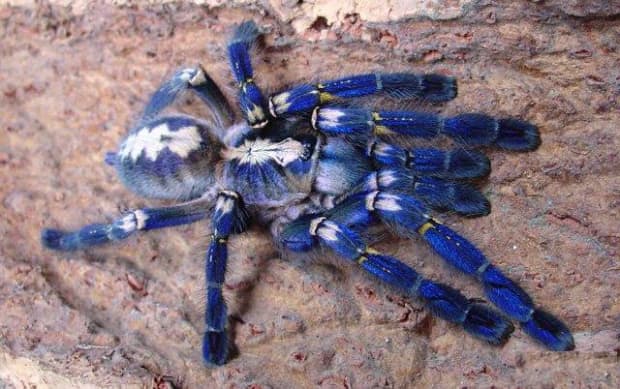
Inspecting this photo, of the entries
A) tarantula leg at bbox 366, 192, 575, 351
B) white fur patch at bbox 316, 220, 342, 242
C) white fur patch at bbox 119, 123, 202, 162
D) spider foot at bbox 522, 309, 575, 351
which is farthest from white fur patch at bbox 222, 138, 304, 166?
spider foot at bbox 522, 309, 575, 351

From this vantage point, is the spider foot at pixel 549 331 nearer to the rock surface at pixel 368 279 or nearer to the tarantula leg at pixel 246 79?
the rock surface at pixel 368 279

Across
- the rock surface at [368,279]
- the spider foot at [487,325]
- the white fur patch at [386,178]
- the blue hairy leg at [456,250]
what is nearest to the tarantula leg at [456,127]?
the rock surface at [368,279]

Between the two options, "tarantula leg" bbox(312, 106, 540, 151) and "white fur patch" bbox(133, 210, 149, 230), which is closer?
"tarantula leg" bbox(312, 106, 540, 151)

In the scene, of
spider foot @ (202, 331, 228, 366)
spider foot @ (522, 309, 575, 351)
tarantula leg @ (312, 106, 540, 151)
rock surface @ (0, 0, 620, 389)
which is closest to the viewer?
spider foot @ (522, 309, 575, 351)

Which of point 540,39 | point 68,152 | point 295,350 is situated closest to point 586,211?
point 540,39

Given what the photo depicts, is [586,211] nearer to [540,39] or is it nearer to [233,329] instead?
Result: [540,39]

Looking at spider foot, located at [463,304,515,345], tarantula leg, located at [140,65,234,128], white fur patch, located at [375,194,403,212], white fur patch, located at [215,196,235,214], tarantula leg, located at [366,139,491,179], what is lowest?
spider foot, located at [463,304,515,345]

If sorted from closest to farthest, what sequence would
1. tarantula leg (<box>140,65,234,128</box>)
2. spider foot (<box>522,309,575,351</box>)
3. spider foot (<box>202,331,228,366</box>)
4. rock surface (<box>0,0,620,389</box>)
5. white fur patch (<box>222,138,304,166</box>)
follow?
spider foot (<box>522,309,575,351</box>), rock surface (<box>0,0,620,389</box>), spider foot (<box>202,331,228,366</box>), white fur patch (<box>222,138,304,166</box>), tarantula leg (<box>140,65,234,128</box>)

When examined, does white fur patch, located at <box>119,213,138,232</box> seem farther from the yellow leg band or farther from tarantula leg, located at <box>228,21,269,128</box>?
the yellow leg band
